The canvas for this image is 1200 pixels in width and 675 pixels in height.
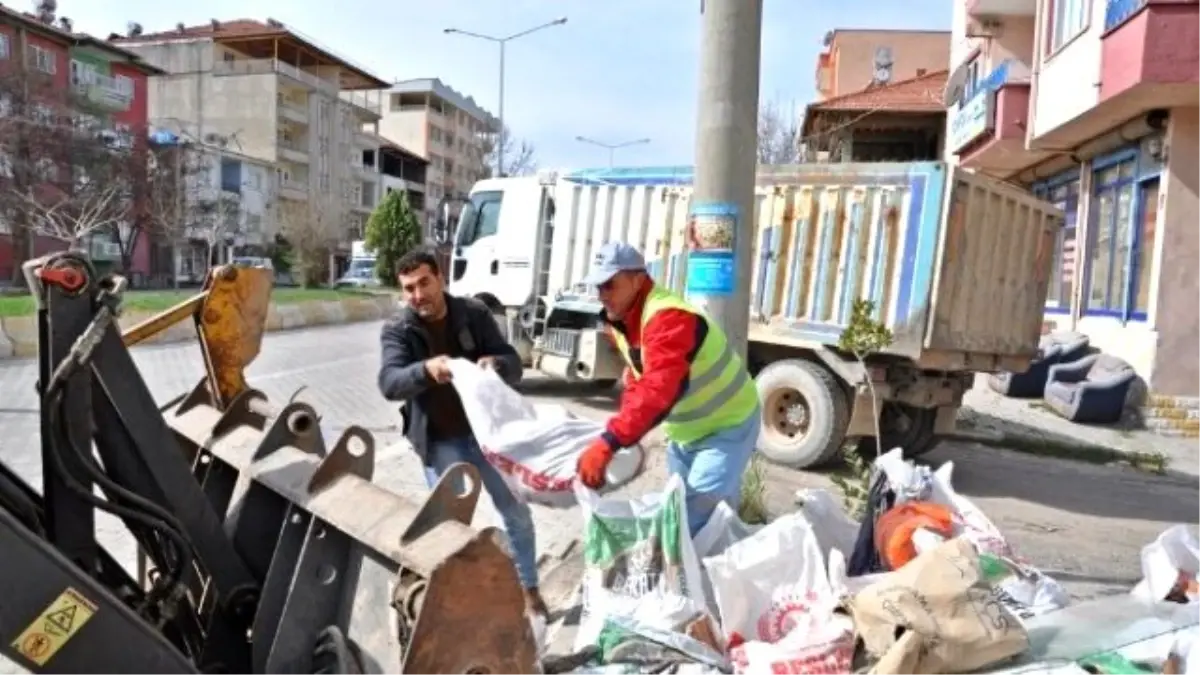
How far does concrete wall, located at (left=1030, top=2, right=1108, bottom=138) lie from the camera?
12.0m

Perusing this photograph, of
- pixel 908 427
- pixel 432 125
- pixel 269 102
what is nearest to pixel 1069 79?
pixel 908 427

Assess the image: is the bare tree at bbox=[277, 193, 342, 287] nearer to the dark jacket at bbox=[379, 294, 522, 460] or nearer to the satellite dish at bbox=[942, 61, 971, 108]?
the satellite dish at bbox=[942, 61, 971, 108]

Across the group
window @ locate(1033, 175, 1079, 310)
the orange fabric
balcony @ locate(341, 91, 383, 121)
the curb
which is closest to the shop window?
window @ locate(1033, 175, 1079, 310)

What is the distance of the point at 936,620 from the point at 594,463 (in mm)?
1198

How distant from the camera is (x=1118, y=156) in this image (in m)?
13.4

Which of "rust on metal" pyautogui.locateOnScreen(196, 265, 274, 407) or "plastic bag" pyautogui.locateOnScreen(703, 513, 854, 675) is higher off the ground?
"rust on metal" pyautogui.locateOnScreen(196, 265, 274, 407)

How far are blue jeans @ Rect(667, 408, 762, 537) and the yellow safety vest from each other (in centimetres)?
3

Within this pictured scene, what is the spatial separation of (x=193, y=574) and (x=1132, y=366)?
40.0 feet

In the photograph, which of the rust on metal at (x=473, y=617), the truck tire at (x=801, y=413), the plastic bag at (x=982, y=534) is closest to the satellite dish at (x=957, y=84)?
the truck tire at (x=801, y=413)

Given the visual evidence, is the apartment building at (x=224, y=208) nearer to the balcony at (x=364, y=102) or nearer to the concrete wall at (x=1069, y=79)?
the balcony at (x=364, y=102)

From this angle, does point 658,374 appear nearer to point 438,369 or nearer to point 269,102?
point 438,369

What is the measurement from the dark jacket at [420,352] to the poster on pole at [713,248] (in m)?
1.63

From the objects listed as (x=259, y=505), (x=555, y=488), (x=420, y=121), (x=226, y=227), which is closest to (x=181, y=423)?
(x=259, y=505)

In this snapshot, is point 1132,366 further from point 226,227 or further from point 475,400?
point 226,227
